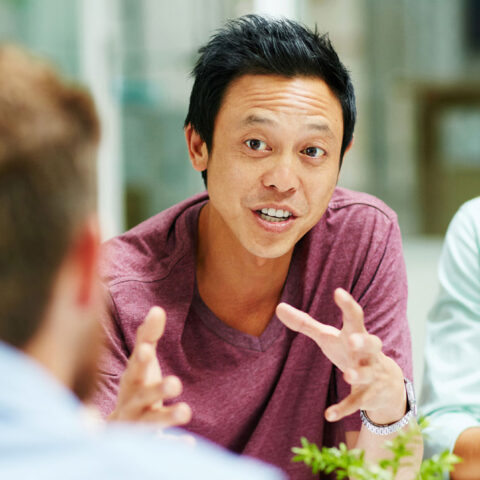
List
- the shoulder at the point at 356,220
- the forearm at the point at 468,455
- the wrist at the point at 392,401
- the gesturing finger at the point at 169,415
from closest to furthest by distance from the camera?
1. the gesturing finger at the point at 169,415
2. the wrist at the point at 392,401
3. the forearm at the point at 468,455
4. the shoulder at the point at 356,220

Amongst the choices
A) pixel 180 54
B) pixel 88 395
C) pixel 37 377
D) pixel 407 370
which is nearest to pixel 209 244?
pixel 407 370

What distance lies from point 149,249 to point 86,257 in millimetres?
920

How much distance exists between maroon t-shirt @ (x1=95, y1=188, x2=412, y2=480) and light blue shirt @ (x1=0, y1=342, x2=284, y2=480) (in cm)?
85

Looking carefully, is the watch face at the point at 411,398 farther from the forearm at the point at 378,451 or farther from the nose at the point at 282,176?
the nose at the point at 282,176

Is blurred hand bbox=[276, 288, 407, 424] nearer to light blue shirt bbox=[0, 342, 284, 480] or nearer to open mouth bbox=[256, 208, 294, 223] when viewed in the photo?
open mouth bbox=[256, 208, 294, 223]

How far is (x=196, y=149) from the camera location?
157cm

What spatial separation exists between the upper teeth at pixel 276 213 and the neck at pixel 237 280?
0.15m

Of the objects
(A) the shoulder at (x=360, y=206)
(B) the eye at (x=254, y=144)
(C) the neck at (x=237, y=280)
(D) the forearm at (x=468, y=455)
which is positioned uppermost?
(B) the eye at (x=254, y=144)

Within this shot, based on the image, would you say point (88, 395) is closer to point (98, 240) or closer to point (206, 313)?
point (98, 240)

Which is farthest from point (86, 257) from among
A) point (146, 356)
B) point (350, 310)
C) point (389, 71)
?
point (389, 71)

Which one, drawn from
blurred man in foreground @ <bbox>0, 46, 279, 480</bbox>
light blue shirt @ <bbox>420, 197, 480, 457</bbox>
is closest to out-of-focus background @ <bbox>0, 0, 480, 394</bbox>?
light blue shirt @ <bbox>420, 197, 480, 457</bbox>

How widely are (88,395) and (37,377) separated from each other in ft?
0.38

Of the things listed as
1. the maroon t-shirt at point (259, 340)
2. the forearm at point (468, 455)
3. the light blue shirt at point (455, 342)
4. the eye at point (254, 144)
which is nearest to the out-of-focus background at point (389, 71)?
the light blue shirt at point (455, 342)

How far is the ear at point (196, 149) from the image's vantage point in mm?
1552
